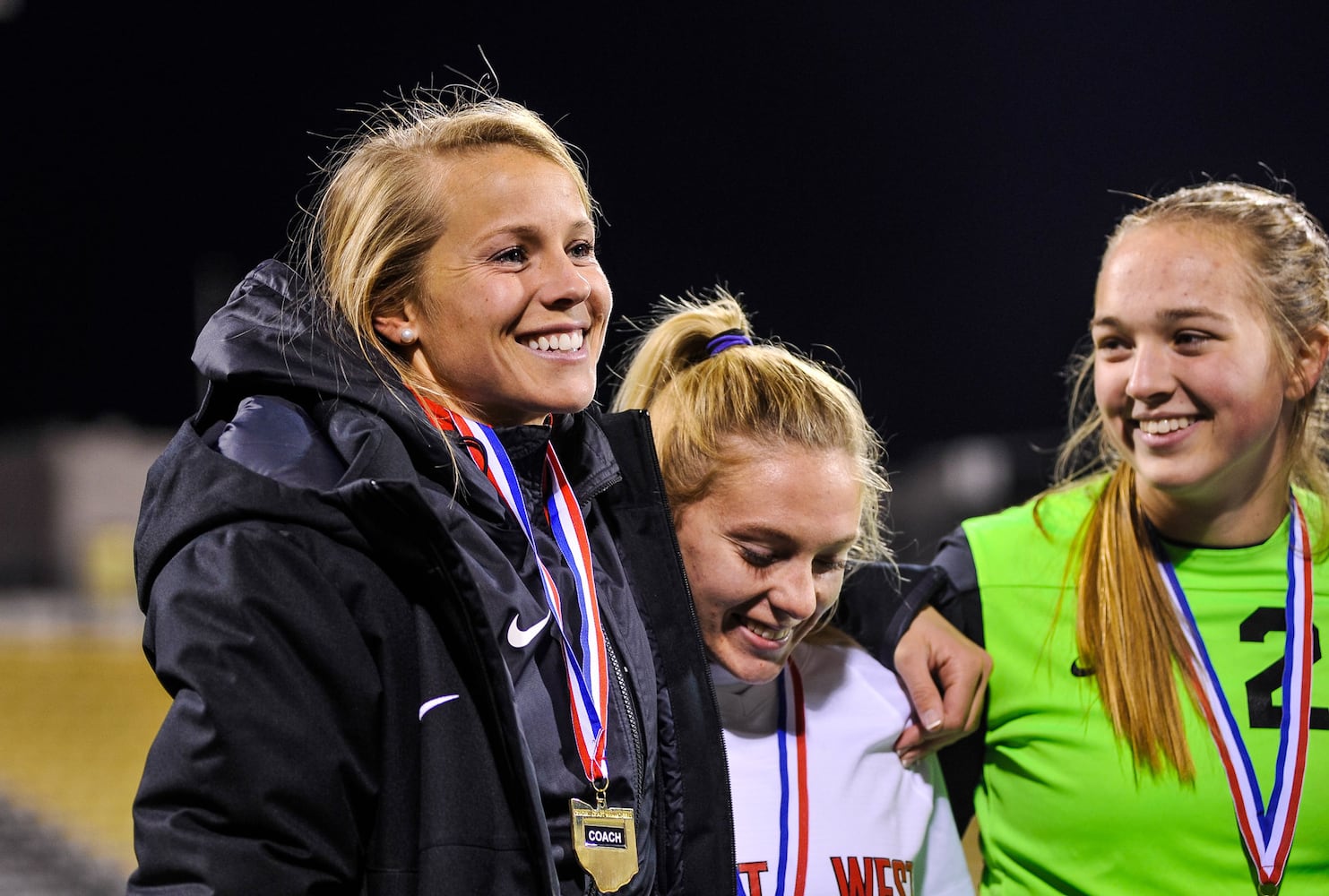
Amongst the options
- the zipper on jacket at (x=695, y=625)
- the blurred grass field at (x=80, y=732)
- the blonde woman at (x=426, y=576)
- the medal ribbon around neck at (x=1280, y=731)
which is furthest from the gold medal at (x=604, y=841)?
the blurred grass field at (x=80, y=732)

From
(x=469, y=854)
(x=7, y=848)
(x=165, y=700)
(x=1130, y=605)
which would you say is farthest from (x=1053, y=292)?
(x=469, y=854)

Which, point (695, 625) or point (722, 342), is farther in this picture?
point (722, 342)

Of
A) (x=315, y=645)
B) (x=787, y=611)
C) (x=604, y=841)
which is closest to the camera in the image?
(x=315, y=645)

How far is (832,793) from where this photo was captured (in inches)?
64.9

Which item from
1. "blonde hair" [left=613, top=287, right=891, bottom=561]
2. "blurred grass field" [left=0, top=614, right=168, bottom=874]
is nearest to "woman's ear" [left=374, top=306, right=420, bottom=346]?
"blonde hair" [left=613, top=287, right=891, bottom=561]

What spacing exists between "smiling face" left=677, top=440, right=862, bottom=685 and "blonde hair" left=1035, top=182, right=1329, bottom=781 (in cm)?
43

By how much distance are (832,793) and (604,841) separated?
1.75 ft

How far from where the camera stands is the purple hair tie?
5.73ft

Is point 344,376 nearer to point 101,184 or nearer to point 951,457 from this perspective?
point 951,457

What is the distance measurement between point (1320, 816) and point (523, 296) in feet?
3.99

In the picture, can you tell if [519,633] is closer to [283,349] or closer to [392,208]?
[283,349]

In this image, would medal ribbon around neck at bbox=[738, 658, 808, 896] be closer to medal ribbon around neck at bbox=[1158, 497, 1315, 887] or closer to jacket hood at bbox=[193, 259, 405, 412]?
medal ribbon around neck at bbox=[1158, 497, 1315, 887]

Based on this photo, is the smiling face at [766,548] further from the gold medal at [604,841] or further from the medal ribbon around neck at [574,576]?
the gold medal at [604,841]

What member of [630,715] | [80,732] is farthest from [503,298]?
[80,732]
